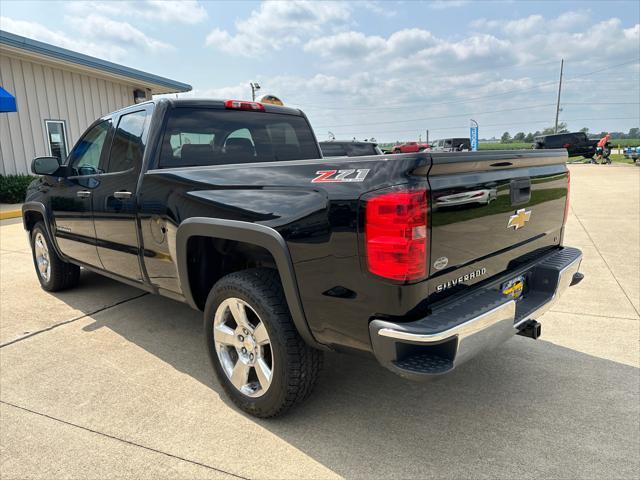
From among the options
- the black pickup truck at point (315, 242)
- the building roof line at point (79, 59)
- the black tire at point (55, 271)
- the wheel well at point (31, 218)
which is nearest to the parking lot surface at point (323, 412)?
the black pickup truck at point (315, 242)

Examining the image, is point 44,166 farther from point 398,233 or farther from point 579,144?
point 579,144

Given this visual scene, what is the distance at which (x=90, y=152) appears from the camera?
13.5ft

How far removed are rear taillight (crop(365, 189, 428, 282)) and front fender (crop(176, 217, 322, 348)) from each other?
49 cm

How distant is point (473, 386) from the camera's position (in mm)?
2941

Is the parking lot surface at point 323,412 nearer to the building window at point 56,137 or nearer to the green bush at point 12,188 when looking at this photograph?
the green bush at point 12,188

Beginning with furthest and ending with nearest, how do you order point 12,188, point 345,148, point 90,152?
1. point 345,148
2. point 12,188
3. point 90,152

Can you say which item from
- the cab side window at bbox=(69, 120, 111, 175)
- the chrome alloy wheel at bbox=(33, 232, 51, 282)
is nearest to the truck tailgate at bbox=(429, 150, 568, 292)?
the cab side window at bbox=(69, 120, 111, 175)

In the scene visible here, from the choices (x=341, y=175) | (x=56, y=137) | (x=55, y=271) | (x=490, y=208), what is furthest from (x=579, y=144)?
(x=341, y=175)

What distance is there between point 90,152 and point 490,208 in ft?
11.7

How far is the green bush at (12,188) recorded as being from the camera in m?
11.9

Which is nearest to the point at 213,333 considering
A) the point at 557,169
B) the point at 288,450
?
the point at 288,450

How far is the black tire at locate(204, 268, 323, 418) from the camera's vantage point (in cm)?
236

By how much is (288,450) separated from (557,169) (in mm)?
2386

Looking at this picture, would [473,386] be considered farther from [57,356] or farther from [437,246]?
[57,356]
